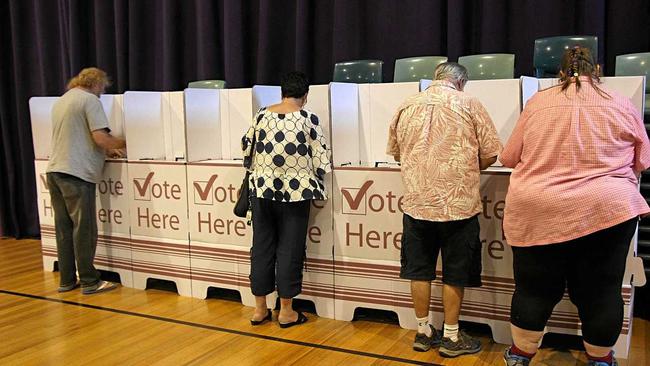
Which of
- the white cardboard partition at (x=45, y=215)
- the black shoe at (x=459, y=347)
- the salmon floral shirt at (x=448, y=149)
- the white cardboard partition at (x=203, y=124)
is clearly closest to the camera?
the salmon floral shirt at (x=448, y=149)

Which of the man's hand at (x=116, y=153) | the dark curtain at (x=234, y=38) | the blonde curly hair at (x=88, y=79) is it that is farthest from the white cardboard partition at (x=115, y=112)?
the dark curtain at (x=234, y=38)

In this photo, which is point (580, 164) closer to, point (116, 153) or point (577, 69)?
point (577, 69)

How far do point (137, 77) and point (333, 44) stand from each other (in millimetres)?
2176

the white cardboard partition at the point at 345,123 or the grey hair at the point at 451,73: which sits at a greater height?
the grey hair at the point at 451,73

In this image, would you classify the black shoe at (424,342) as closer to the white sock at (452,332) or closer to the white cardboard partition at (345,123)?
the white sock at (452,332)

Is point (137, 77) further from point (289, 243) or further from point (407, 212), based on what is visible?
point (407, 212)

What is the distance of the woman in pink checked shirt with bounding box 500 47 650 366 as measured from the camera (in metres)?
2.30

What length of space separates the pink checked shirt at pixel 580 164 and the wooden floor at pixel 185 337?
0.85 m

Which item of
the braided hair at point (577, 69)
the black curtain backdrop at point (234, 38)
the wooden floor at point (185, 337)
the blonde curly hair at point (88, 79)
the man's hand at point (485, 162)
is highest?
the black curtain backdrop at point (234, 38)

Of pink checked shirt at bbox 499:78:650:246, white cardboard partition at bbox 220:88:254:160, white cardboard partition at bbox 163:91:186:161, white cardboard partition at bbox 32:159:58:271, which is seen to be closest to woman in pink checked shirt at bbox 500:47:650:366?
pink checked shirt at bbox 499:78:650:246

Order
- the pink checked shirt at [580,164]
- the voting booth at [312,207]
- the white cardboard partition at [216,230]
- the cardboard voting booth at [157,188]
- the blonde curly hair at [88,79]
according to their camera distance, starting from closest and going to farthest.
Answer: the pink checked shirt at [580,164]
the voting booth at [312,207]
the white cardboard partition at [216,230]
the cardboard voting booth at [157,188]
the blonde curly hair at [88,79]

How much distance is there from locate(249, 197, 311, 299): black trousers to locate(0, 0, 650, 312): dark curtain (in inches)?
83.9

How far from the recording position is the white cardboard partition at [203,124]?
388 cm

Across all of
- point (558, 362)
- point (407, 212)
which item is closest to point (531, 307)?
point (558, 362)
